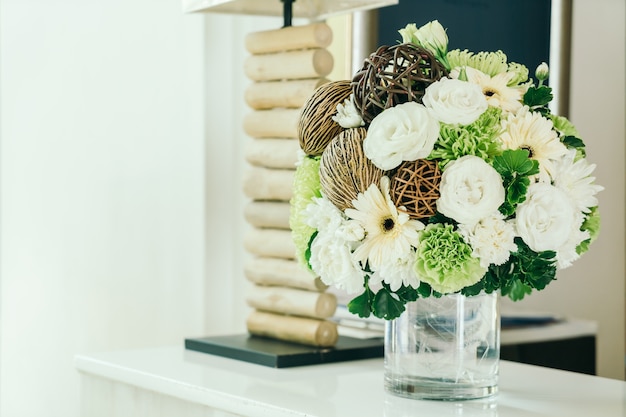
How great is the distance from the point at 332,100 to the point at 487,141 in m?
0.27

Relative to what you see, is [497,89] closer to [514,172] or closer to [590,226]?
[514,172]

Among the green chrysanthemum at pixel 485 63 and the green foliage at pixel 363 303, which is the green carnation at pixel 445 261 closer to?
the green foliage at pixel 363 303

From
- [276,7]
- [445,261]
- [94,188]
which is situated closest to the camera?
[445,261]

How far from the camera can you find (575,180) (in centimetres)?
128

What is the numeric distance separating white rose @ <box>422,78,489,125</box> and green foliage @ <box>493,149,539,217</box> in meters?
0.06

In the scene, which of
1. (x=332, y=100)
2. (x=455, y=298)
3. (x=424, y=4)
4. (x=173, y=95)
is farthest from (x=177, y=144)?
(x=455, y=298)

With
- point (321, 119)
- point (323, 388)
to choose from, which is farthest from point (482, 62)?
point (323, 388)

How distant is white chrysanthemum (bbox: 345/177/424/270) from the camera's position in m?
1.23

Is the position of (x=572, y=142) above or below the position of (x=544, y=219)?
above

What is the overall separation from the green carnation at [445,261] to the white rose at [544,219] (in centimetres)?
7

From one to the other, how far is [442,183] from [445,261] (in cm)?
10

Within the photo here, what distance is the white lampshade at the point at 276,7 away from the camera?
1833mm

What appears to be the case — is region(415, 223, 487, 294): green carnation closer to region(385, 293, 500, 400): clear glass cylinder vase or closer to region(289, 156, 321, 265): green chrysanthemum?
region(385, 293, 500, 400): clear glass cylinder vase

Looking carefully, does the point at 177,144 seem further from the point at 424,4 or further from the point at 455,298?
the point at 455,298
